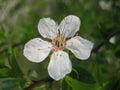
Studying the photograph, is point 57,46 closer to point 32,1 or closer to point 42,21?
point 42,21

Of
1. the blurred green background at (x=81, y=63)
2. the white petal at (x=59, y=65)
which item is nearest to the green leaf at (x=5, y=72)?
the blurred green background at (x=81, y=63)

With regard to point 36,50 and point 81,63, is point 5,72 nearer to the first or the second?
point 36,50

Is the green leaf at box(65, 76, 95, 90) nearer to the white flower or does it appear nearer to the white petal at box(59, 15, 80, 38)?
the white flower

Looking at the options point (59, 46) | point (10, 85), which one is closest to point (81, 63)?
point (59, 46)

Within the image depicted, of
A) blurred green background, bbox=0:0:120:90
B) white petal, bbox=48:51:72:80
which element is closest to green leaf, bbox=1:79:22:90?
blurred green background, bbox=0:0:120:90

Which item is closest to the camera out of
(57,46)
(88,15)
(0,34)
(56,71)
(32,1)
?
(56,71)

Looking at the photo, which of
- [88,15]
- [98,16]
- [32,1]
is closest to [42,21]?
[88,15]
